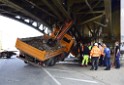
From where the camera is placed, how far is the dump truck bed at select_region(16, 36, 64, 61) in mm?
20516

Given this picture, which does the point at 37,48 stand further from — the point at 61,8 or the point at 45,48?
the point at 61,8

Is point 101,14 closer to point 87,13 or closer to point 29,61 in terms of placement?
→ point 87,13

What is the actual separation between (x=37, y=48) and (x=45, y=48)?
530 mm

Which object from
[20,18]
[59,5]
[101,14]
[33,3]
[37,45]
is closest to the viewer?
[37,45]

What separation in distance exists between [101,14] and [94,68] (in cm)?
826

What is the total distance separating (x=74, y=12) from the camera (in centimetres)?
2703

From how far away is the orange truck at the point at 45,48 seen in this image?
20797 mm

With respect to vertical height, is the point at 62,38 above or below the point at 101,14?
below

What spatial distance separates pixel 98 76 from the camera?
1633 centimetres

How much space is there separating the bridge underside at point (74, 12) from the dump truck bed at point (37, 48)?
2.94m

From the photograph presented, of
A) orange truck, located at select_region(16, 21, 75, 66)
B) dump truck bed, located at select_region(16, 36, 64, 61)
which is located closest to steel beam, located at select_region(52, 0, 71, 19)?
orange truck, located at select_region(16, 21, 75, 66)

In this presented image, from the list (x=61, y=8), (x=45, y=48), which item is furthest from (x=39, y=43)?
(x=61, y=8)

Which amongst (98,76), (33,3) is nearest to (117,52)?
(98,76)

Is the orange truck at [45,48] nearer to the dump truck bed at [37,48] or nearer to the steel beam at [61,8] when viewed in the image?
the dump truck bed at [37,48]
